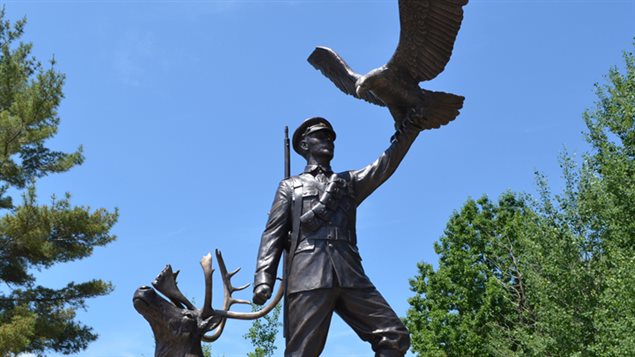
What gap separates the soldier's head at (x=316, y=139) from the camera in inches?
231

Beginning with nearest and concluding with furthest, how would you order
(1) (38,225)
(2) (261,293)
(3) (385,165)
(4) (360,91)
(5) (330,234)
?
(2) (261,293) < (5) (330,234) < (3) (385,165) < (4) (360,91) < (1) (38,225)

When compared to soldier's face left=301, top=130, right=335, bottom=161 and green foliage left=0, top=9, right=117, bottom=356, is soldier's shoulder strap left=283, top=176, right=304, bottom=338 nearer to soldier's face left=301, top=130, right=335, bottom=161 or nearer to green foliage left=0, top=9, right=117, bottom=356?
soldier's face left=301, top=130, right=335, bottom=161

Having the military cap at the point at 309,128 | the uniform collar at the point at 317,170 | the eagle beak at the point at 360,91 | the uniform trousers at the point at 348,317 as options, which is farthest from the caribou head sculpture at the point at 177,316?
the eagle beak at the point at 360,91

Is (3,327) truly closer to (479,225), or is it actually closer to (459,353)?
(459,353)

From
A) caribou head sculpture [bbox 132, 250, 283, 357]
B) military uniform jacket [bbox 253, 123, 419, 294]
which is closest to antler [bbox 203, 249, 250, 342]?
caribou head sculpture [bbox 132, 250, 283, 357]

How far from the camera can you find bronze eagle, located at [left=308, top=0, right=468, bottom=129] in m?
5.66

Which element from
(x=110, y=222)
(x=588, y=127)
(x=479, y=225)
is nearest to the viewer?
(x=110, y=222)

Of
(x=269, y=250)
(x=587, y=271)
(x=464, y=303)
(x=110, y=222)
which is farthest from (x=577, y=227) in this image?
(x=269, y=250)

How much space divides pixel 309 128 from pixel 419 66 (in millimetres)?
1000

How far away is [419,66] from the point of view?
586 cm

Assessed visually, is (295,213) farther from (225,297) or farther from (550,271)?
(550,271)

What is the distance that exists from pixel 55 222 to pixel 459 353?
11.9 metres

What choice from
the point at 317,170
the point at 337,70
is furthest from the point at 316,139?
the point at 337,70

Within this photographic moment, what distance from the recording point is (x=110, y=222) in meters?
17.7
